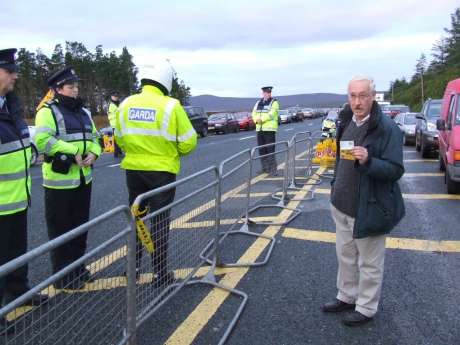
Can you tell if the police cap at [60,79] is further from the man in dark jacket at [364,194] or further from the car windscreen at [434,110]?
the car windscreen at [434,110]

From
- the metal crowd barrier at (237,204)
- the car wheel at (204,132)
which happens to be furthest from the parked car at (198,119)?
the metal crowd barrier at (237,204)

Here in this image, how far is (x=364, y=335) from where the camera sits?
3.57m

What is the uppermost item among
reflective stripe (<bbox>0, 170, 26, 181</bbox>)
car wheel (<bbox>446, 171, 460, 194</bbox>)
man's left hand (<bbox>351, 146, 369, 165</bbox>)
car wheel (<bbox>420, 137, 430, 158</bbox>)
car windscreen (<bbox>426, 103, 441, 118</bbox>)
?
car windscreen (<bbox>426, 103, 441, 118</bbox>)

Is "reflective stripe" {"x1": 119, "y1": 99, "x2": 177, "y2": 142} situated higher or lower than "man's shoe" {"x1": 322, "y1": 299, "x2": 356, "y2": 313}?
higher

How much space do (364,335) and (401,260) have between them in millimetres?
1801

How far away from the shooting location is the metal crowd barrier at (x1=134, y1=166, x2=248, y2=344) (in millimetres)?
3561

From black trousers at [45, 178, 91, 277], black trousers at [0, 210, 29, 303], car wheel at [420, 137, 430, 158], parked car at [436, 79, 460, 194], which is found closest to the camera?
black trousers at [0, 210, 29, 303]

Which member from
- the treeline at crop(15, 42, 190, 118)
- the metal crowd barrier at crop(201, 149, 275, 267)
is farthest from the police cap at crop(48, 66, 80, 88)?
the treeline at crop(15, 42, 190, 118)

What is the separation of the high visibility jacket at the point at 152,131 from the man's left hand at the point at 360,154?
1583mm

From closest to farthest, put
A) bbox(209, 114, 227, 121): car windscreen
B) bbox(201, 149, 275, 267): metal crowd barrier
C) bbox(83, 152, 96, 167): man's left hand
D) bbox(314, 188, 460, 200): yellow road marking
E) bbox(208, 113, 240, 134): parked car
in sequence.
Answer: bbox(83, 152, 96, 167): man's left hand, bbox(201, 149, 275, 267): metal crowd barrier, bbox(314, 188, 460, 200): yellow road marking, bbox(208, 113, 240, 134): parked car, bbox(209, 114, 227, 121): car windscreen

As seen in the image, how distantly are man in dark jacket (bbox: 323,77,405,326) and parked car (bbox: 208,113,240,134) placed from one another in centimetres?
2851

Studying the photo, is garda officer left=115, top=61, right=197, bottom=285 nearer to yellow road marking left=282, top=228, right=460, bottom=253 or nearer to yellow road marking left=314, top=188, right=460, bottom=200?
yellow road marking left=282, top=228, right=460, bottom=253

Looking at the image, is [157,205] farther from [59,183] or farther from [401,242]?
[401,242]

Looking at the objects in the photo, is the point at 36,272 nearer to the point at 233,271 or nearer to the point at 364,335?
the point at 233,271
